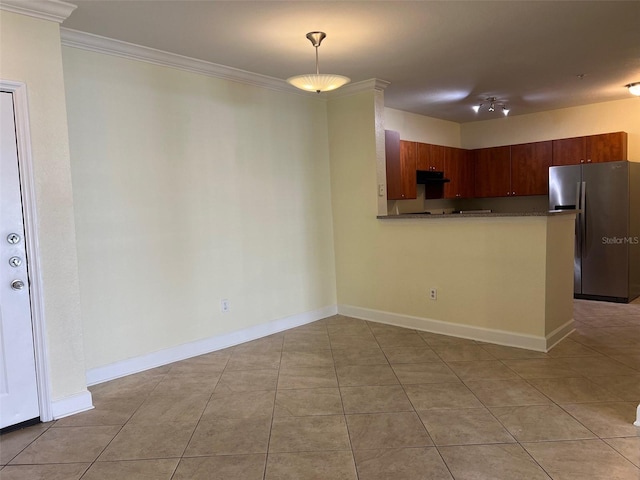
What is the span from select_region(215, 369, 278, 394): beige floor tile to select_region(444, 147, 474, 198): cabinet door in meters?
4.16

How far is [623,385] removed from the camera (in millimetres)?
2975

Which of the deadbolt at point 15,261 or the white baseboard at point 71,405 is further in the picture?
the white baseboard at point 71,405

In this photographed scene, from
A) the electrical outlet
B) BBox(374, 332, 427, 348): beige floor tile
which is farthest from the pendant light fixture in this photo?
BBox(374, 332, 427, 348): beige floor tile

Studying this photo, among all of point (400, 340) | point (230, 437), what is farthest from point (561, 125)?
point (230, 437)

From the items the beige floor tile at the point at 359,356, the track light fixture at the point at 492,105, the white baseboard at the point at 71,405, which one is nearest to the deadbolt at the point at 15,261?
the white baseboard at the point at 71,405

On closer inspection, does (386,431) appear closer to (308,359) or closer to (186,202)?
(308,359)

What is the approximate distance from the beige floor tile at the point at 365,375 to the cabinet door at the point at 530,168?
410cm

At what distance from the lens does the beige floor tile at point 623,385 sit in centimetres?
282

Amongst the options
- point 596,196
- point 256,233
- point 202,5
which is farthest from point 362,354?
point 596,196

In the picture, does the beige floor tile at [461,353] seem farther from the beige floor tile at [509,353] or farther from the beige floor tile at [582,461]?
the beige floor tile at [582,461]

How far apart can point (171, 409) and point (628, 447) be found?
2558 millimetres

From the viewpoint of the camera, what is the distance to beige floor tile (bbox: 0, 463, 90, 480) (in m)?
2.16

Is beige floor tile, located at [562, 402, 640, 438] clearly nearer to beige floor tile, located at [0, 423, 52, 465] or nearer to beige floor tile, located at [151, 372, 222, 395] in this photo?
beige floor tile, located at [151, 372, 222, 395]

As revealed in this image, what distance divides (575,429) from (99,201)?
11.1 ft
